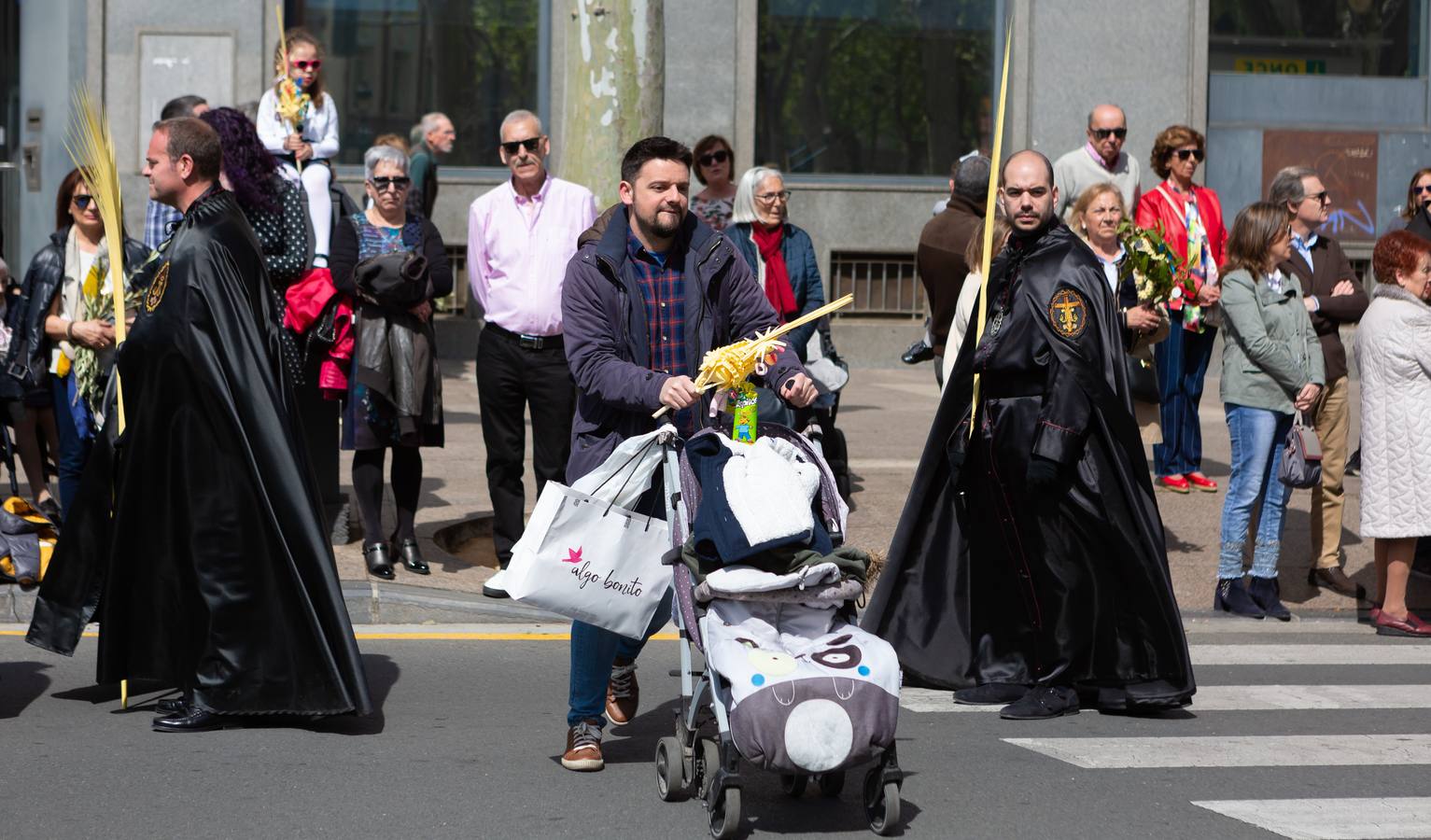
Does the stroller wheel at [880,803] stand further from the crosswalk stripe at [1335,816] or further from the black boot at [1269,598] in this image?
the black boot at [1269,598]

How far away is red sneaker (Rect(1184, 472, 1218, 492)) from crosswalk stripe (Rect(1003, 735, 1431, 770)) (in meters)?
4.84

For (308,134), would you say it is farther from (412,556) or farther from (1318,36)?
(1318,36)

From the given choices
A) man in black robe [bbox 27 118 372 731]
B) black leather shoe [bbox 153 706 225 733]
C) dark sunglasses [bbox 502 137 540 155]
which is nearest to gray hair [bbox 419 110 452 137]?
dark sunglasses [bbox 502 137 540 155]

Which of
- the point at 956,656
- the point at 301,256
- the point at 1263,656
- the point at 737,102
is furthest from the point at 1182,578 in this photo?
the point at 737,102

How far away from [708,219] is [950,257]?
1488 millimetres

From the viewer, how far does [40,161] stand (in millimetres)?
17688

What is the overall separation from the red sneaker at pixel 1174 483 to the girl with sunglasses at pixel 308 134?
5168 mm

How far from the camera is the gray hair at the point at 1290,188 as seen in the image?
1005 cm

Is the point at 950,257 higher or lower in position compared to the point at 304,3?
lower

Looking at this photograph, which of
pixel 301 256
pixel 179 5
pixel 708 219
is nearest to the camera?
pixel 301 256

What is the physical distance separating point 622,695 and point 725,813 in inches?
58.8

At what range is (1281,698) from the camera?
7.51 meters

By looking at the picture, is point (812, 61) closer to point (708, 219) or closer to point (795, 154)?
point (795, 154)

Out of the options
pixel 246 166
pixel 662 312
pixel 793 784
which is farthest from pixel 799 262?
pixel 793 784
